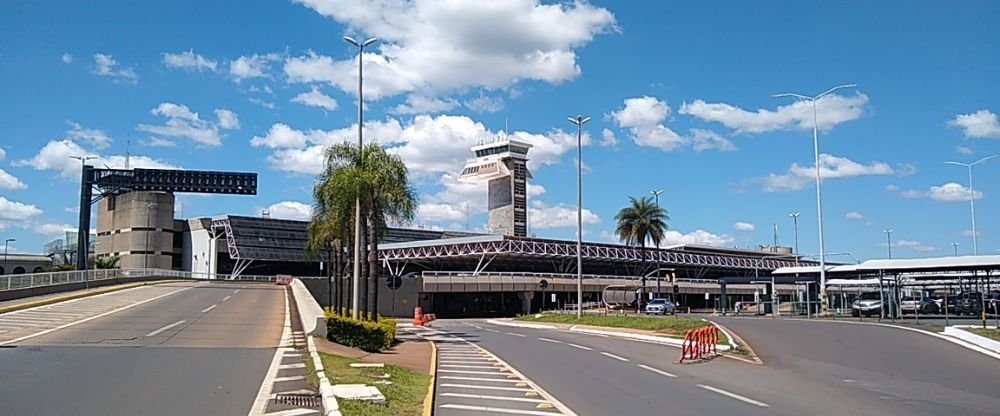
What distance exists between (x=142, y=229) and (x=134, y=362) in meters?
106

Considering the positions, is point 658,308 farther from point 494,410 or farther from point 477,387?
point 494,410

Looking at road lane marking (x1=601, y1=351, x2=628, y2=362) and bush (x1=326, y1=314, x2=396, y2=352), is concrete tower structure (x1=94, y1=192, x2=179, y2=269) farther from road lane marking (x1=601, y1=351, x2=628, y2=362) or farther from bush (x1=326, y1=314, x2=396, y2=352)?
road lane marking (x1=601, y1=351, x2=628, y2=362)

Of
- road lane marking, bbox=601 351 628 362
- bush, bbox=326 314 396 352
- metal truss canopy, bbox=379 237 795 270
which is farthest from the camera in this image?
metal truss canopy, bbox=379 237 795 270

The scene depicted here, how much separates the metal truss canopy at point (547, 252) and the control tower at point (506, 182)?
62.9ft

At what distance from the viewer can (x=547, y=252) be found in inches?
A: 3866

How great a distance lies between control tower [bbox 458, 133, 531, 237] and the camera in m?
123

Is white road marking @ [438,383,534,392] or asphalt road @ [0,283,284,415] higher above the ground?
asphalt road @ [0,283,284,415]

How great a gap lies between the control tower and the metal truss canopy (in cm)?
1916

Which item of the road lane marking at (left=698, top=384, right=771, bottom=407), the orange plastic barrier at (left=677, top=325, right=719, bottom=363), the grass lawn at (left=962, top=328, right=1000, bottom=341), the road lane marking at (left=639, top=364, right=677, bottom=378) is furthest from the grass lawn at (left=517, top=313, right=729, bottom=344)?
the road lane marking at (left=698, top=384, right=771, bottom=407)

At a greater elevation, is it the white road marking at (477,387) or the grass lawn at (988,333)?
the grass lawn at (988,333)

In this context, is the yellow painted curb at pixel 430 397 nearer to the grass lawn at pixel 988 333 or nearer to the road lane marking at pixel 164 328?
the road lane marking at pixel 164 328

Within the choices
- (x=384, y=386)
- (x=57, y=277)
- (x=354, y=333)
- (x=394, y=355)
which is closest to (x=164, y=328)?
Answer: (x=354, y=333)

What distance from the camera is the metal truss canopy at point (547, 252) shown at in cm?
9538

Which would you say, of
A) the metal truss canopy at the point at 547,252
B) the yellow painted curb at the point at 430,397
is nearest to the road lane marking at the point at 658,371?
the yellow painted curb at the point at 430,397
